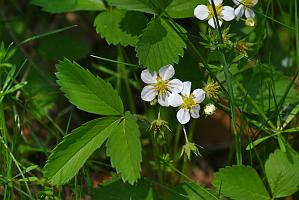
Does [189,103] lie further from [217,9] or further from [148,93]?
[217,9]

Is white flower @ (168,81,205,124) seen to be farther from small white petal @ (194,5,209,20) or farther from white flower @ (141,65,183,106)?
small white petal @ (194,5,209,20)

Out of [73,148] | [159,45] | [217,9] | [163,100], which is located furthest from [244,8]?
[73,148]

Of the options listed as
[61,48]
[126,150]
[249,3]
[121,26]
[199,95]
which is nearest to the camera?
[126,150]

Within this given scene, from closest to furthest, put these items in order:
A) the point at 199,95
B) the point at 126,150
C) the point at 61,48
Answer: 1. the point at 126,150
2. the point at 199,95
3. the point at 61,48

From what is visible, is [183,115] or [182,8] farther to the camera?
[182,8]

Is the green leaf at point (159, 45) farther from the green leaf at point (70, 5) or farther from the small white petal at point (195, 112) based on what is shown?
the green leaf at point (70, 5)

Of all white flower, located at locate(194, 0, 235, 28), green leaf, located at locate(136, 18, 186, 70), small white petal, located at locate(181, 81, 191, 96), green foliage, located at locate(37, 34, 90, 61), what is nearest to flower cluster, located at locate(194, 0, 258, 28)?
white flower, located at locate(194, 0, 235, 28)

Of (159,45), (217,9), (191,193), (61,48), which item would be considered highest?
(217,9)
